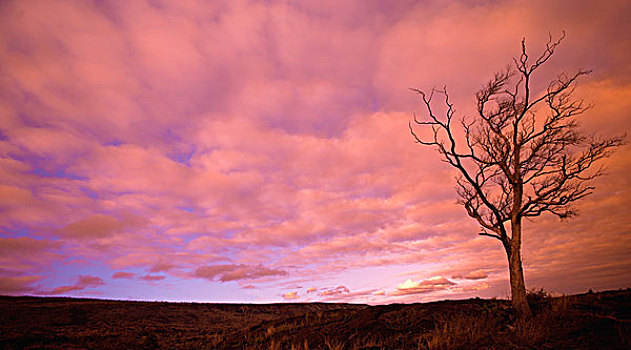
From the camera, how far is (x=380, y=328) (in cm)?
1440

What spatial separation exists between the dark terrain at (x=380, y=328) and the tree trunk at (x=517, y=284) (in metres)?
0.52

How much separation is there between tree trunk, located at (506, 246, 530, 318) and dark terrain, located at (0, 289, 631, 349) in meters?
0.52

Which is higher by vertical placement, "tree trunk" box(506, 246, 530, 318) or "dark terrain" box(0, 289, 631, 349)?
"tree trunk" box(506, 246, 530, 318)

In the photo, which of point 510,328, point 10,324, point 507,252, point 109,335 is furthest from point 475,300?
point 10,324

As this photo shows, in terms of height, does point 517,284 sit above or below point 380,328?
above

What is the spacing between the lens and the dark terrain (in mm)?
9688

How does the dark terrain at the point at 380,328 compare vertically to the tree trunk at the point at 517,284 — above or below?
below

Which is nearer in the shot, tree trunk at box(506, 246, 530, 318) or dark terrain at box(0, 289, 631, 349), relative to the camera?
dark terrain at box(0, 289, 631, 349)

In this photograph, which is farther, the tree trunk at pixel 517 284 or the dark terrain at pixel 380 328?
the tree trunk at pixel 517 284

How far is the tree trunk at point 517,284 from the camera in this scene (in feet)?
43.9

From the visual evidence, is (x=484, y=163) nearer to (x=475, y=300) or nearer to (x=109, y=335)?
(x=475, y=300)

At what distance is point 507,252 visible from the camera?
1455cm

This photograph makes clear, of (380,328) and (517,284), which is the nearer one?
(517,284)

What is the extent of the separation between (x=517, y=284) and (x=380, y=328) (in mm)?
5738
